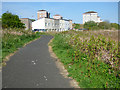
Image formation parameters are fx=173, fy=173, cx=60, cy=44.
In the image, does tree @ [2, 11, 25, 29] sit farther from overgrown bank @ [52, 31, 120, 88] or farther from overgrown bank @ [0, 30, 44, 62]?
overgrown bank @ [52, 31, 120, 88]

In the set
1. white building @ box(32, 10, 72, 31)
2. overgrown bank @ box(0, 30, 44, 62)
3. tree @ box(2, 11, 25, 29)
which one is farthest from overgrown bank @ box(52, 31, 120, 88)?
white building @ box(32, 10, 72, 31)

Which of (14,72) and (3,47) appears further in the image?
(3,47)

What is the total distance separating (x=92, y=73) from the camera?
6.64 m

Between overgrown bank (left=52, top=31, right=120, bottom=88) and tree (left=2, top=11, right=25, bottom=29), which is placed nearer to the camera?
Result: overgrown bank (left=52, top=31, right=120, bottom=88)

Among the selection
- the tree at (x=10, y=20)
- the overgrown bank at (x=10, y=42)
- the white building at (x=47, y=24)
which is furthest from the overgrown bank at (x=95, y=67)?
the white building at (x=47, y=24)

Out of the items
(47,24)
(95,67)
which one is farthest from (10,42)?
(47,24)

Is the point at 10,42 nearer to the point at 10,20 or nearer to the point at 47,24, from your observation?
the point at 10,20

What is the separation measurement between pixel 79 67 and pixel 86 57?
1248mm

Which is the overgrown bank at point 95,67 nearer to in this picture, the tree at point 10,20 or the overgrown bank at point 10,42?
the overgrown bank at point 10,42

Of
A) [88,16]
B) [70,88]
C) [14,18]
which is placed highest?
[88,16]

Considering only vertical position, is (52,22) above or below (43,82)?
above

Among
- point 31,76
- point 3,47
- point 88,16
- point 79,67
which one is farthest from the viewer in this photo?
point 88,16

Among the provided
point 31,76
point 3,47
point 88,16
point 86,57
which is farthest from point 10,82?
point 88,16

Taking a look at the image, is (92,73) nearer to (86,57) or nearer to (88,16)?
(86,57)
